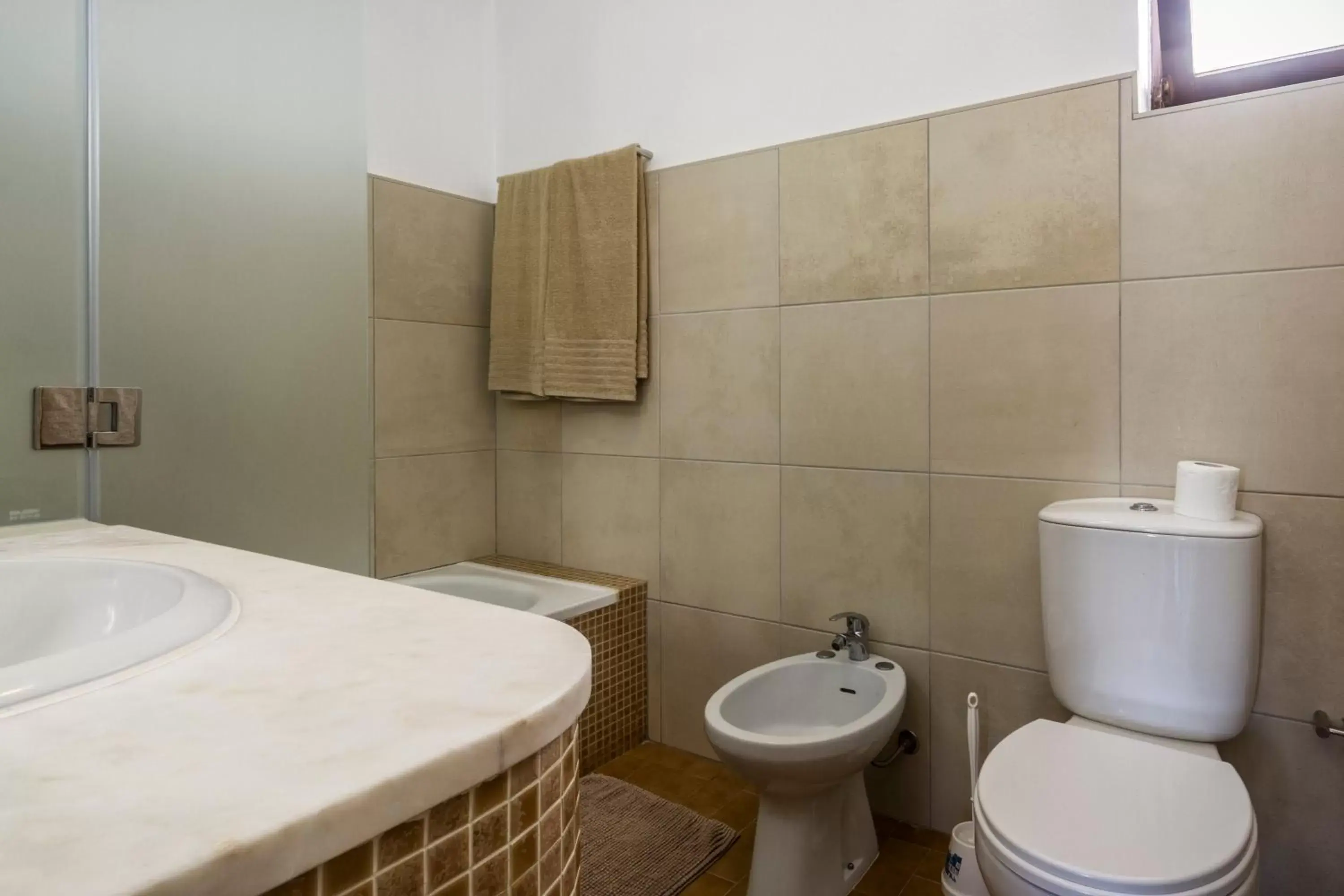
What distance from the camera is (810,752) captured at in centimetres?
146

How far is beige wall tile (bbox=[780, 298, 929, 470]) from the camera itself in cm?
188

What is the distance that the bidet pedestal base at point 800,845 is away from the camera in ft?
5.17

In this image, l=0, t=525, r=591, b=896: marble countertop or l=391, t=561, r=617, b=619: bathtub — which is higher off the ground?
l=0, t=525, r=591, b=896: marble countertop

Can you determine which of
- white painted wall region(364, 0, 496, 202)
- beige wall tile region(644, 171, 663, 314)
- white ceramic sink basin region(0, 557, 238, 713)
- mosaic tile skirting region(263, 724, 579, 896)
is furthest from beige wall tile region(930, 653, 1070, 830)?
white painted wall region(364, 0, 496, 202)

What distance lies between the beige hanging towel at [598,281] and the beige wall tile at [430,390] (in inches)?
13.8

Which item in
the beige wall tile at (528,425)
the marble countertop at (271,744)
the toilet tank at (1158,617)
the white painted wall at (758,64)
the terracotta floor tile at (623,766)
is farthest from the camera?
the beige wall tile at (528,425)

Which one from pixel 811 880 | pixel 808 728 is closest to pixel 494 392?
pixel 808 728

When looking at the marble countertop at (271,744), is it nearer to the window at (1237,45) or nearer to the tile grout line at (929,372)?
the tile grout line at (929,372)

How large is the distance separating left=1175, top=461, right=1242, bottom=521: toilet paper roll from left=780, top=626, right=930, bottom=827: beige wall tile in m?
0.68

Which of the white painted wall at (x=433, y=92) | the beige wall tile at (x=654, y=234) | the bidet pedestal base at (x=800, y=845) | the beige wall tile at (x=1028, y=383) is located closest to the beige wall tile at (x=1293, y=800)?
the beige wall tile at (x=1028, y=383)

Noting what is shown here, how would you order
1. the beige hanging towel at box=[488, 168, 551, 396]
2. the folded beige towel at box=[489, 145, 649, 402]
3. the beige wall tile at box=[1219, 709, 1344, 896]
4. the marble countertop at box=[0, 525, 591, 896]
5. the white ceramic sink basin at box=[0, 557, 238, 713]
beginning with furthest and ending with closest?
the beige hanging towel at box=[488, 168, 551, 396] → the folded beige towel at box=[489, 145, 649, 402] → the beige wall tile at box=[1219, 709, 1344, 896] → the white ceramic sink basin at box=[0, 557, 238, 713] → the marble countertop at box=[0, 525, 591, 896]

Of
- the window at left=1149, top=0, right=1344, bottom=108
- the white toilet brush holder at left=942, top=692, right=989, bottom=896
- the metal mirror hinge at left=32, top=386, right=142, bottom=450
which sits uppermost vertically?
the window at left=1149, top=0, right=1344, bottom=108

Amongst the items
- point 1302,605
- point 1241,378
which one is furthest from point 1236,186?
point 1302,605

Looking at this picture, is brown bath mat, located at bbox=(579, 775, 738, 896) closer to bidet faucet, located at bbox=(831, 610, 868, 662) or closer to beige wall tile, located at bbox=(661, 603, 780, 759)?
beige wall tile, located at bbox=(661, 603, 780, 759)
